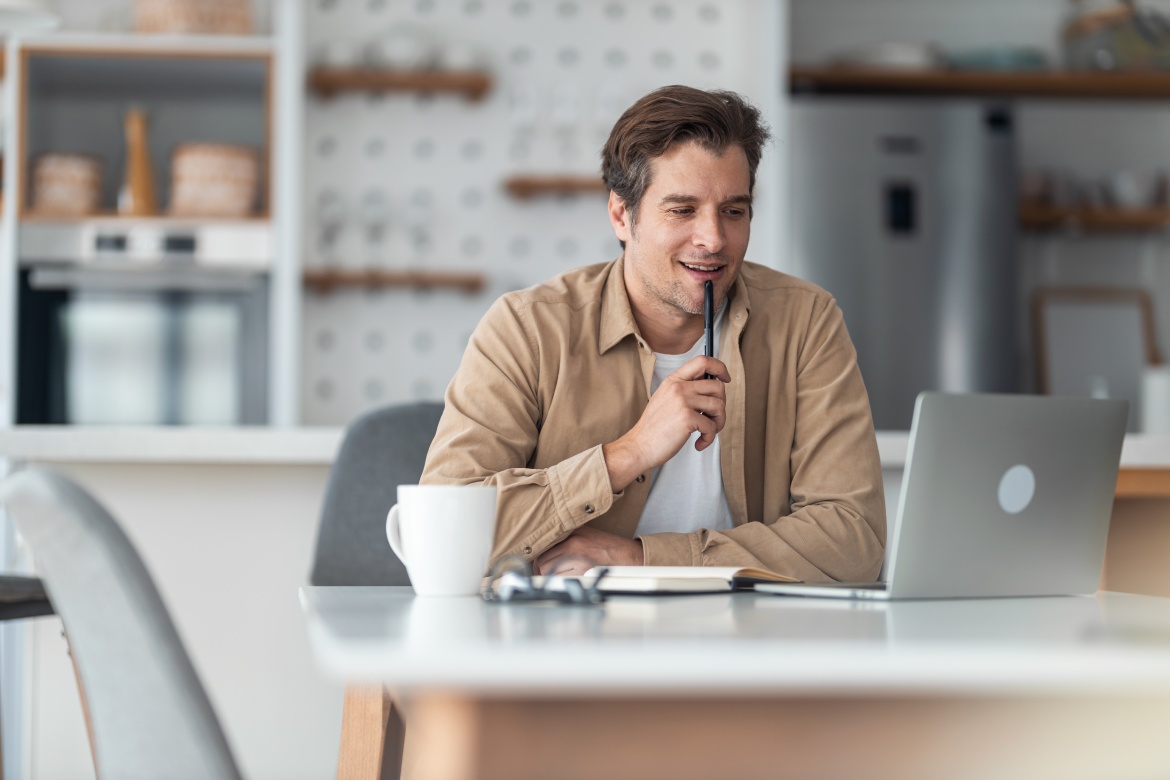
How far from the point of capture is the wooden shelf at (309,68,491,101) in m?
4.08

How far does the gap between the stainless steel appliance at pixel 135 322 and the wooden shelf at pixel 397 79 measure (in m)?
0.51

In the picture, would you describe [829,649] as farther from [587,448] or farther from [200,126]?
[200,126]

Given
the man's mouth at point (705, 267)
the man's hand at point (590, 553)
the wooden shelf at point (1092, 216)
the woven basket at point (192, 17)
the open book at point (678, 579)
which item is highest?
the woven basket at point (192, 17)

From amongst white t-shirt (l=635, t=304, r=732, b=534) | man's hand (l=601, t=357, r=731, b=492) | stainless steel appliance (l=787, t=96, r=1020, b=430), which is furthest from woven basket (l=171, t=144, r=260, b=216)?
man's hand (l=601, t=357, r=731, b=492)

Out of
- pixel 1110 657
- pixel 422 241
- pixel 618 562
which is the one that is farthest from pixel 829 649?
pixel 422 241

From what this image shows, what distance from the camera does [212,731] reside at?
624 millimetres

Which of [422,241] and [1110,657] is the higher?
[422,241]

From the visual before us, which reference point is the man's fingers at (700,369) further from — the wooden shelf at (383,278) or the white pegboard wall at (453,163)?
the white pegboard wall at (453,163)

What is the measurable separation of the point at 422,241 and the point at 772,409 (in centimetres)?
268

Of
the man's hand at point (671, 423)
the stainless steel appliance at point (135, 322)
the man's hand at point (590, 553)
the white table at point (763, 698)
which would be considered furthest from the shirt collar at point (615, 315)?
the stainless steel appliance at point (135, 322)

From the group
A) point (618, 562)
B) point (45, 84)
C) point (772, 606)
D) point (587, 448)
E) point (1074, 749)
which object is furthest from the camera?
point (45, 84)

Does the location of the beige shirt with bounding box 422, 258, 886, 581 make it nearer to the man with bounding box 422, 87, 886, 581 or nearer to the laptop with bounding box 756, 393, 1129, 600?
the man with bounding box 422, 87, 886, 581

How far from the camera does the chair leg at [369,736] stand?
4.44 feet

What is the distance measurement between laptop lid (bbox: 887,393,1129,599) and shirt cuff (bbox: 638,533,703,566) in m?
0.40
